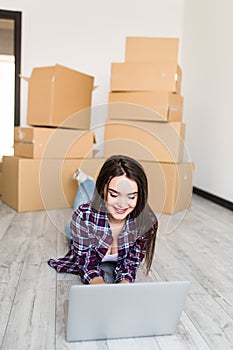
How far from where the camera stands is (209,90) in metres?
3.18

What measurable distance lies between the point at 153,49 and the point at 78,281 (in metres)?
1.75

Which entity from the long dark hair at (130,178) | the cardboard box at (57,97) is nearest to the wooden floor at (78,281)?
the long dark hair at (130,178)

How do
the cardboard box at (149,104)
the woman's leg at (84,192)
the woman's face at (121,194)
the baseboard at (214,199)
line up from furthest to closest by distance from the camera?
1. the baseboard at (214,199)
2. the cardboard box at (149,104)
3. the woman's leg at (84,192)
4. the woman's face at (121,194)

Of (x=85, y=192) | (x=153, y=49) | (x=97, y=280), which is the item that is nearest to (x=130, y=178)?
(x=97, y=280)

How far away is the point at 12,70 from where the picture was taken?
3449 mm

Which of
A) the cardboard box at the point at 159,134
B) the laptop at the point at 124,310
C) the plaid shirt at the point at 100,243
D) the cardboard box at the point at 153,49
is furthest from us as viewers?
the cardboard box at the point at 153,49

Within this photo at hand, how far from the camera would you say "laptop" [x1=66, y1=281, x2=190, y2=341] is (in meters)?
0.93

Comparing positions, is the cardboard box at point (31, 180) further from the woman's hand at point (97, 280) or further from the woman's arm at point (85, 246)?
the woman's hand at point (97, 280)

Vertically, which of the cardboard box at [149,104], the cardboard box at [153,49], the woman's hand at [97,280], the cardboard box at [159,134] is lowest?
the woman's hand at [97,280]

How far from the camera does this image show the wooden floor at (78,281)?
992mm

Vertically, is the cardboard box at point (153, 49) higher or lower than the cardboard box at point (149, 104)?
higher

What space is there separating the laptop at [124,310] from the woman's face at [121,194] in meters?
0.25

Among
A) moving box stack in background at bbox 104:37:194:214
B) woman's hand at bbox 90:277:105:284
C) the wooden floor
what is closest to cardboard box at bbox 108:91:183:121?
moving box stack in background at bbox 104:37:194:214

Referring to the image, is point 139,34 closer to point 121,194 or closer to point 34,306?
point 121,194
